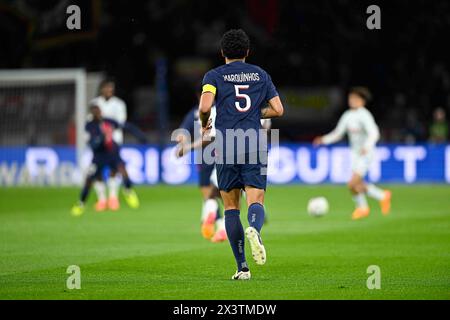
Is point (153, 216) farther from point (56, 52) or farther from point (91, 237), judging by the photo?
point (56, 52)

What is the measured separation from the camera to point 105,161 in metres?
22.9

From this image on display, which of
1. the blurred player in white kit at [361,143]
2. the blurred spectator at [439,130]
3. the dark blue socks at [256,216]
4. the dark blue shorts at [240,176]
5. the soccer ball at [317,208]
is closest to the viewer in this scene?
the dark blue socks at [256,216]

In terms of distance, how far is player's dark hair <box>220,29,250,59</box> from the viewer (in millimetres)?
11383

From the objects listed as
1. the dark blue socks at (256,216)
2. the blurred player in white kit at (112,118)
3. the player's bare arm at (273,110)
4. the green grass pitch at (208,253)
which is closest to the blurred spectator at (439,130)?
the green grass pitch at (208,253)

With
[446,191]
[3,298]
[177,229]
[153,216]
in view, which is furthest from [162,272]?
[446,191]

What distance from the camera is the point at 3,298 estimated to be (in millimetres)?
10297

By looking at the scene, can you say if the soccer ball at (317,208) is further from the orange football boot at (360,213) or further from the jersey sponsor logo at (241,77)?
the jersey sponsor logo at (241,77)

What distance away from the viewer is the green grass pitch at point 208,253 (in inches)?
425

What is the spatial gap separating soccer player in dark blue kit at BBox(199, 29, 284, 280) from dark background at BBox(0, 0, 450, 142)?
2394cm

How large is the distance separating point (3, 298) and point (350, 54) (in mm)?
30759

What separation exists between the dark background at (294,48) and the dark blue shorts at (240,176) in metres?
24.0

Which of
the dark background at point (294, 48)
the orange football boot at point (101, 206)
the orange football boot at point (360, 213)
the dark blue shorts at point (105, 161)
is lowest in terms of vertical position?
the orange football boot at point (360, 213)

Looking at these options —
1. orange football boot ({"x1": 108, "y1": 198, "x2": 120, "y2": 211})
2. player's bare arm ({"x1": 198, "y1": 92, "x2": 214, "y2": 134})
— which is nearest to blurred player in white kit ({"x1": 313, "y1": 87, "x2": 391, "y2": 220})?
orange football boot ({"x1": 108, "y1": 198, "x2": 120, "y2": 211})

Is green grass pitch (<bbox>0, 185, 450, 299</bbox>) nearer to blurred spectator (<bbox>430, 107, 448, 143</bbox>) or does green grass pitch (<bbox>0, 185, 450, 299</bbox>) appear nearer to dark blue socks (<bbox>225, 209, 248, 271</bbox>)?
dark blue socks (<bbox>225, 209, 248, 271</bbox>)
